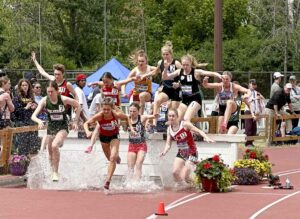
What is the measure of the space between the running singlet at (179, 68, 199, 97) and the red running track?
2.29 metres

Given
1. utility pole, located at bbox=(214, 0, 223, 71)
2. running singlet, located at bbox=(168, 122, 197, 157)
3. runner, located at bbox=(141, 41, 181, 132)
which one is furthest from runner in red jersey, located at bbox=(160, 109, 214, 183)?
utility pole, located at bbox=(214, 0, 223, 71)

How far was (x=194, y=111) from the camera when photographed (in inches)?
684

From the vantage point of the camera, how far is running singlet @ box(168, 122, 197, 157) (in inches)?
643

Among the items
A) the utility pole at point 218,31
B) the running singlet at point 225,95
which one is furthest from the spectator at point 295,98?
the running singlet at point 225,95

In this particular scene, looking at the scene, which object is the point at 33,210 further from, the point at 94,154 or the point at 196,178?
the point at 94,154

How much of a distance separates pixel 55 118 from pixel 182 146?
8.68ft

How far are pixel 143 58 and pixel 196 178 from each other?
3251 millimetres

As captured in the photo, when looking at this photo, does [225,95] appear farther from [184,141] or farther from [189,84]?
[184,141]

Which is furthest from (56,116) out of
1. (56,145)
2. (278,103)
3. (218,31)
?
(278,103)

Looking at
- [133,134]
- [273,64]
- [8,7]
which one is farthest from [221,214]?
[8,7]

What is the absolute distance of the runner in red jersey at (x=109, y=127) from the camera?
1582 cm

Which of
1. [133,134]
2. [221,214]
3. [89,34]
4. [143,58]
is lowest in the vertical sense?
[221,214]

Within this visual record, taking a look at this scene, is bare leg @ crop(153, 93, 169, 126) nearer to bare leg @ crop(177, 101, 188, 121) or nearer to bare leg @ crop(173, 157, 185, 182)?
bare leg @ crop(177, 101, 188, 121)

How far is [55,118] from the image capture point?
53.8ft
